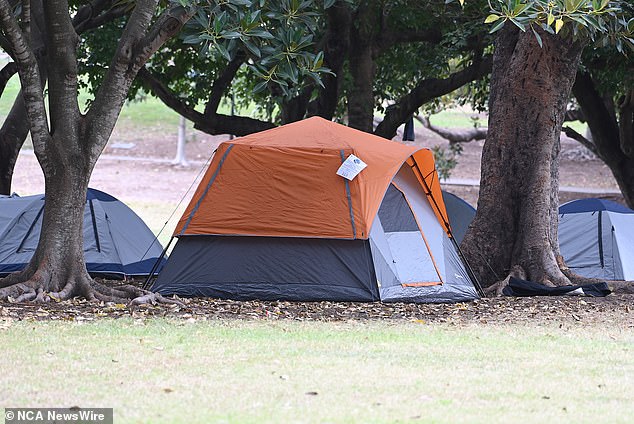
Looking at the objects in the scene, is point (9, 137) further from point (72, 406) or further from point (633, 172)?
point (633, 172)

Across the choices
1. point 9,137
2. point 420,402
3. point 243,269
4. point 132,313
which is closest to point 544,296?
point 243,269

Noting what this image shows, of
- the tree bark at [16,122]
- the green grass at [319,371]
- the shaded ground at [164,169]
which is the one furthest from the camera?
the shaded ground at [164,169]

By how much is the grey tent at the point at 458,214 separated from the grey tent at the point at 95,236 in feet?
14.7

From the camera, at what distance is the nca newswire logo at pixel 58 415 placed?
528cm

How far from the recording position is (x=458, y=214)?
15383 millimetres

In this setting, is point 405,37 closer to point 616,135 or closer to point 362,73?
point 362,73

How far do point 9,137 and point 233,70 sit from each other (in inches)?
159

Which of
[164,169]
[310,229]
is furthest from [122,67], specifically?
[164,169]

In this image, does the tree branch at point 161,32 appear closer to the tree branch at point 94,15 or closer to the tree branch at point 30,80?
the tree branch at point 30,80

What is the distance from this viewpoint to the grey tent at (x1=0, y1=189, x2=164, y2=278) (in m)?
13.2

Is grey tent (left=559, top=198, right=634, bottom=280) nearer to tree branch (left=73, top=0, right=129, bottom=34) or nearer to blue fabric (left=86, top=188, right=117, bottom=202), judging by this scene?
blue fabric (left=86, top=188, right=117, bottom=202)

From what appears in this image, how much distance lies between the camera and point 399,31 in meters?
17.0

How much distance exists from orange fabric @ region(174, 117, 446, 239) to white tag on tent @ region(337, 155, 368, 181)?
0.13 meters

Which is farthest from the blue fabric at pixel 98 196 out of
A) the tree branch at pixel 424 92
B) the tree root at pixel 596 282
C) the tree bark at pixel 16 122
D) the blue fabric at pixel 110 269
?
the tree root at pixel 596 282
